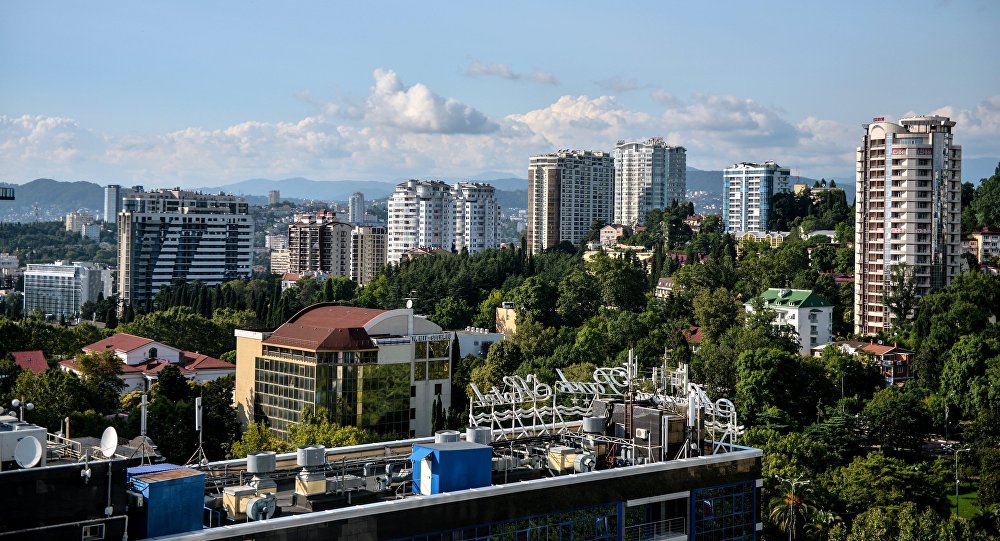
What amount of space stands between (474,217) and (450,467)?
137 metres

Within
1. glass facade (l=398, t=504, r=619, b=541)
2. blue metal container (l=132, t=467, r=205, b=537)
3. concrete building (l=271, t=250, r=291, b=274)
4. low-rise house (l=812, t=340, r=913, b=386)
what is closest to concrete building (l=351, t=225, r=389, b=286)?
concrete building (l=271, t=250, r=291, b=274)

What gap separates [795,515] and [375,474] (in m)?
17.9

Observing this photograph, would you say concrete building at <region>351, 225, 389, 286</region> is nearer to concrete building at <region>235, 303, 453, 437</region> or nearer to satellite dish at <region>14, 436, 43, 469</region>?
concrete building at <region>235, 303, 453, 437</region>

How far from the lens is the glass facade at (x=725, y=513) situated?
18.8 meters

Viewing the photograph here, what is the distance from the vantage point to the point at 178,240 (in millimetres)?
121125

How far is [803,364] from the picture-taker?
50.5 metres

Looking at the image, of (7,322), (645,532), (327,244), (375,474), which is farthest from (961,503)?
(327,244)

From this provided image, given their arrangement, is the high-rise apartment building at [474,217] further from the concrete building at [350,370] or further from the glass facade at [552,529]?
the glass facade at [552,529]

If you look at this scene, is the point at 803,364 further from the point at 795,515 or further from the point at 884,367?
the point at 795,515

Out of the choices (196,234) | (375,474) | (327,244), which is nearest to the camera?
(375,474)

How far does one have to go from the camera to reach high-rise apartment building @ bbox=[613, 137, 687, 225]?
508ft

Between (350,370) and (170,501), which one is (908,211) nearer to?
(350,370)

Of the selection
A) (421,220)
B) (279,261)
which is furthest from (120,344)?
(279,261)

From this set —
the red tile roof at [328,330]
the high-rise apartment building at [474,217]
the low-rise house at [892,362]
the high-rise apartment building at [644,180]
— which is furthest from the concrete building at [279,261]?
the red tile roof at [328,330]
